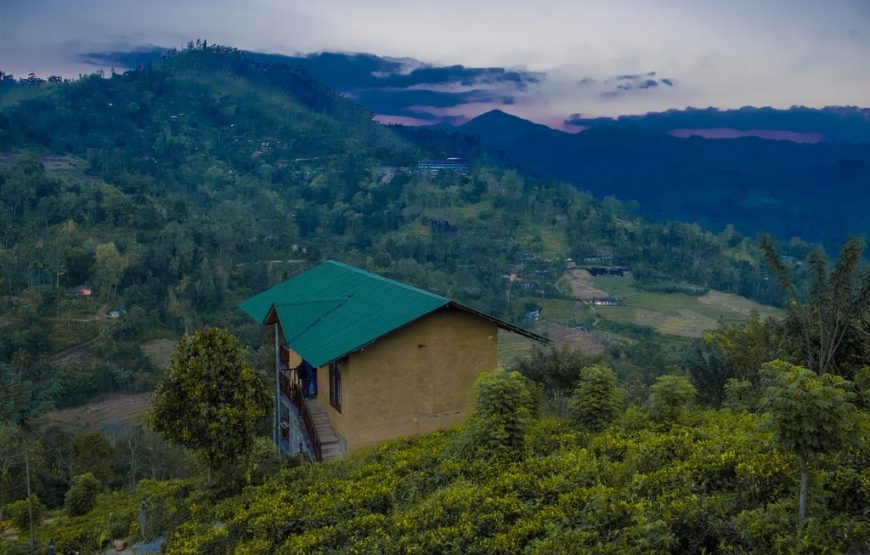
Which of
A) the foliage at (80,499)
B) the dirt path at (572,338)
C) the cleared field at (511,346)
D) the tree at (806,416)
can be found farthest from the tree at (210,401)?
the dirt path at (572,338)

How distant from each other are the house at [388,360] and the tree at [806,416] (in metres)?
7.90

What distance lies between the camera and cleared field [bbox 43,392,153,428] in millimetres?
37656

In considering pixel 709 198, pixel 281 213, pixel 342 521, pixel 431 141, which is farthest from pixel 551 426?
pixel 709 198

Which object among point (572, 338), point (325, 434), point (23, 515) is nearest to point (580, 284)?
point (572, 338)

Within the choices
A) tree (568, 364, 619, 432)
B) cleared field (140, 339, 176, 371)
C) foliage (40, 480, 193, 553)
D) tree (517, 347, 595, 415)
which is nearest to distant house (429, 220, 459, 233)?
cleared field (140, 339, 176, 371)

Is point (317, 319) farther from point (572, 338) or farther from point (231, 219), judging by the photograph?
point (231, 219)

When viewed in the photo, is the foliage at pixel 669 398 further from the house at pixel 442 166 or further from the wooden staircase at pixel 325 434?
the house at pixel 442 166

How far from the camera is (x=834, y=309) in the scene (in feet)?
44.4

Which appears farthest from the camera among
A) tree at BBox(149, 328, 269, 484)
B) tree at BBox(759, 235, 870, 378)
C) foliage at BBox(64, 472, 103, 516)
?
foliage at BBox(64, 472, 103, 516)

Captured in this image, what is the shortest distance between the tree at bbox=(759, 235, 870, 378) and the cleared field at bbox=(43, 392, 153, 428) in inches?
1335

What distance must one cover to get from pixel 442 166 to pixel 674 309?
64922 mm

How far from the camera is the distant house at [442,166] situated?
409 feet

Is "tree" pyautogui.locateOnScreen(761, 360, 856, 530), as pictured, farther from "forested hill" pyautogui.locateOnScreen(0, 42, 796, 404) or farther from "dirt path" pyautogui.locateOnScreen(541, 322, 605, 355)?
"dirt path" pyautogui.locateOnScreen(541, 322, 605, 355)

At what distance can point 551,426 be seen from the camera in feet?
35.0
